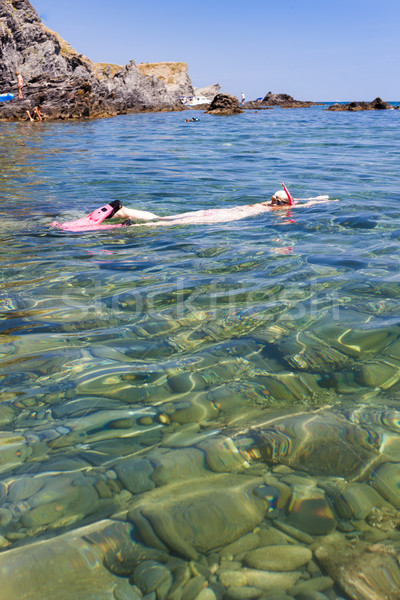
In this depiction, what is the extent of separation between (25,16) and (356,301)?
2758 inches

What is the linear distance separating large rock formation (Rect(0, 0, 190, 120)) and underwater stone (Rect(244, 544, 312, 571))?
38639 millimetres

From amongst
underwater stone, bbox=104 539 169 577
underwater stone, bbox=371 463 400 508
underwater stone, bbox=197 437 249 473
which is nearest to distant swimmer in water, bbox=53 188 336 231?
underwater stone, bbox=197 437 249 473

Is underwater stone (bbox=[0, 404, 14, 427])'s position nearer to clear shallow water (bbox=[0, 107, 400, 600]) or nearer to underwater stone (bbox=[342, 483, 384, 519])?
clear shallow water (bbox=[0, 107, 400, 600])

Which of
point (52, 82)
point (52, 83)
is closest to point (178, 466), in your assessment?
point (52, 83)

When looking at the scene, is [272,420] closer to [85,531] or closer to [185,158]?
[85,531]

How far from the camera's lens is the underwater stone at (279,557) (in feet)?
4.75

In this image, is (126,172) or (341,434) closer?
(341,434)

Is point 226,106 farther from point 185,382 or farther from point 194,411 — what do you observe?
point 194,411

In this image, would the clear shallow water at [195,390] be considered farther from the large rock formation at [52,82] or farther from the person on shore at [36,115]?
the large rock formation at [52,82]

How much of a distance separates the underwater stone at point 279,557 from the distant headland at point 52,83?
36.9 meters

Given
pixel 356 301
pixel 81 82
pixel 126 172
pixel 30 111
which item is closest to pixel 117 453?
pixel 356 301

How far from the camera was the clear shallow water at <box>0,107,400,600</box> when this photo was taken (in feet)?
5.39

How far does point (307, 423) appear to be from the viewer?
7.13 ft

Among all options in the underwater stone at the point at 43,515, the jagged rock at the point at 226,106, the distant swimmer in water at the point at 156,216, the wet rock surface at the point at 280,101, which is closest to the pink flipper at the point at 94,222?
the distant swimmer in water at the point at 156,216
